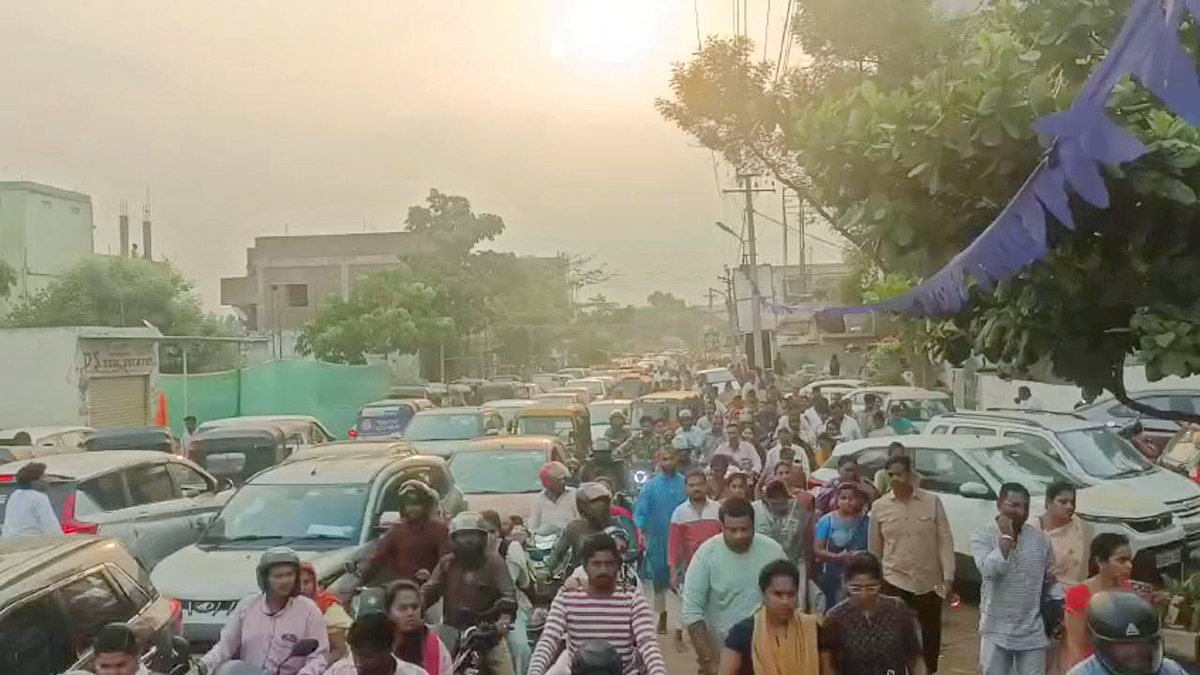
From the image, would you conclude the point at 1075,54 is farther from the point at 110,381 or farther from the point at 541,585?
the point at 110,381

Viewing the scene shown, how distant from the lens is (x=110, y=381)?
31234 millimetres

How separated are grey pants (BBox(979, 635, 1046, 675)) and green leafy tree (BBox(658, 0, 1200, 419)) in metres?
1.61

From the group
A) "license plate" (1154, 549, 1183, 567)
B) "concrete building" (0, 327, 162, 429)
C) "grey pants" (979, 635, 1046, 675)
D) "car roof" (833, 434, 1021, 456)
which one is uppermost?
"concrete building" (0, 327, 162, 429)

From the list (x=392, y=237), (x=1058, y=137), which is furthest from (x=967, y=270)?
(x=392, y=237)

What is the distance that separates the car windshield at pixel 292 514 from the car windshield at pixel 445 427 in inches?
381

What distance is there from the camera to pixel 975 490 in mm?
12336

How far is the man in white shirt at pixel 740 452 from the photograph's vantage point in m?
14.0

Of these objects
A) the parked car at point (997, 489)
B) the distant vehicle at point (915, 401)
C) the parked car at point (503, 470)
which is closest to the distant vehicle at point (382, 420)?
the distant vehicle at point (915, 401)

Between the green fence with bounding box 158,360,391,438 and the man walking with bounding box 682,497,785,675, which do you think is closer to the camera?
the man walking with bounding box 682,497,785,675

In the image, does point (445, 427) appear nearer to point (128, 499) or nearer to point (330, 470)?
point (128, 499)

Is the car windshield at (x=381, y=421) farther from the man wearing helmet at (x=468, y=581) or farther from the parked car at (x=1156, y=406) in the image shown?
the man wearing helmet at (x=468, y=581)

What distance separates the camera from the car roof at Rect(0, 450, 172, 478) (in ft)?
41.4

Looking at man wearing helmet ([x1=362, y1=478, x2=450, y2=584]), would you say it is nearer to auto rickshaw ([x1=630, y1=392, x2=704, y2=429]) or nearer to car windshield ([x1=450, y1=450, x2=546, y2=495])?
car windshield ([x1=450, y1=450, x2=546, y2=495])

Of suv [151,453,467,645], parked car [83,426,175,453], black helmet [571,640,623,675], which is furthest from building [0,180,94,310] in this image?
black helmet [571,640,623,675]
